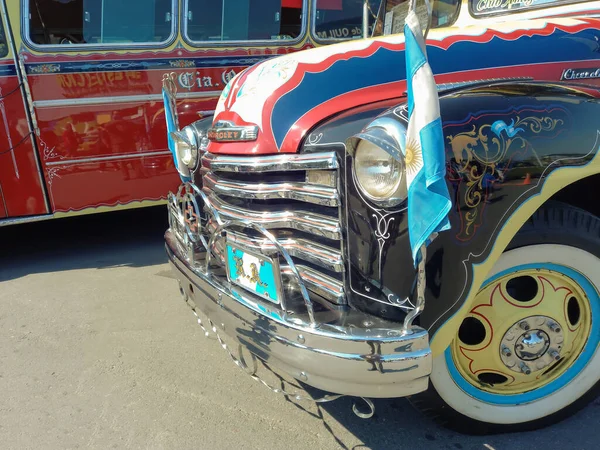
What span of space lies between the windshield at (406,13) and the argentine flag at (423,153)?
5.09 feet

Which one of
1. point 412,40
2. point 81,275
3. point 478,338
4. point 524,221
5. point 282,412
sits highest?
point 412,40

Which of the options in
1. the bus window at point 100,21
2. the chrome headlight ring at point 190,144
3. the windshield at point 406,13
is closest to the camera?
the chrome headlight ring at point 190,144

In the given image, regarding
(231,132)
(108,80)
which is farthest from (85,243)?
(231,132)

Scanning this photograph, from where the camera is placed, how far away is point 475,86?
1.87m

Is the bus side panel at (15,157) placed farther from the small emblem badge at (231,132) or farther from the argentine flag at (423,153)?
the argentine flag at (423,153)

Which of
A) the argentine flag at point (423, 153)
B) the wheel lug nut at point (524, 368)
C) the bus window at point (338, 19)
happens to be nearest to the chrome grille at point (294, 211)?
the argentine flag at point (423, 153)

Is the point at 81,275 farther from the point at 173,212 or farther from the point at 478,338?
the point at 478,338

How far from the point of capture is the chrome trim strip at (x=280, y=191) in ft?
5.96

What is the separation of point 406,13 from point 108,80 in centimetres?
258

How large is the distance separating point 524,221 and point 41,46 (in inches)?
160

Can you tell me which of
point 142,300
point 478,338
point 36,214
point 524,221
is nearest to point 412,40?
point 524,221

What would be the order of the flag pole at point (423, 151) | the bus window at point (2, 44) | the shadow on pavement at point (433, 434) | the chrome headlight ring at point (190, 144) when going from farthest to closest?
the bus window at point (2, 44) → the chrome headlight ring at point (190, 144) → the shadow on pavement at point (433, 434) → the flag pole at point (423, 151)

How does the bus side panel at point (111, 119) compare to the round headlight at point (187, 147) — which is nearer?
the round headlight at point (187, 147)

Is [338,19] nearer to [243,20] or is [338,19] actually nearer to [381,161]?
[243,20]
